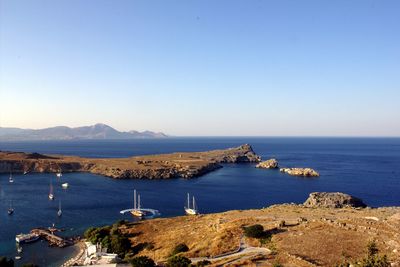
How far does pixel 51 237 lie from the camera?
7806 centimetres

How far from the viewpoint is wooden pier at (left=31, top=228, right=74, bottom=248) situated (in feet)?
242

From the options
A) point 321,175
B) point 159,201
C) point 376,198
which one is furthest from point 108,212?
point 321,175

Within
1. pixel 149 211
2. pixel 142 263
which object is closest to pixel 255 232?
pixel 142 263

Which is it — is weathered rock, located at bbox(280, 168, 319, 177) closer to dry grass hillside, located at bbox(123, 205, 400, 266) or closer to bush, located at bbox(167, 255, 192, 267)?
dry grass hillside, located at bbox(123, 205, 400, 266)

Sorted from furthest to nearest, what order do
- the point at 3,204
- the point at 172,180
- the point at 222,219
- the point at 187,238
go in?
the point at 172,180 < the point at 3,204 < the point at 222,219 < the point at 187,238

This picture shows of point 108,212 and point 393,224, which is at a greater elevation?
point 393,224

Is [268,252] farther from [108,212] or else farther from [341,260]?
[108,212]

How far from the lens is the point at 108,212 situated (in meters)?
107

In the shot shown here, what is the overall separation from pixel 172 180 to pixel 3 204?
72.7 meters

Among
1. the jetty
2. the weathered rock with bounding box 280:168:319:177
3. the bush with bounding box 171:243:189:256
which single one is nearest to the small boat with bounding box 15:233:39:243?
the jetty

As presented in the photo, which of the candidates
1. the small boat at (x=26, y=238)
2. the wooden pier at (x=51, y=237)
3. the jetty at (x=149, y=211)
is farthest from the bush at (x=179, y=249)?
the jetty at (x=149, y=211)

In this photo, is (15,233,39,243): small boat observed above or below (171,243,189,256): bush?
below

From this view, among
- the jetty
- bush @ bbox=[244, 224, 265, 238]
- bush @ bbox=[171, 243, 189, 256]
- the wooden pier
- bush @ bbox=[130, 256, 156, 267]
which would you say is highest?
bush @ bbox=[244, 224, 265, 238]

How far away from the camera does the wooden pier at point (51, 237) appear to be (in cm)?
7369
